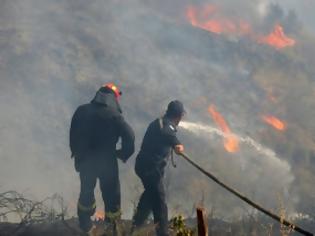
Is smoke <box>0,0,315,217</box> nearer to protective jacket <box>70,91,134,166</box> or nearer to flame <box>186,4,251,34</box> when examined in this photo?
flame <box>186,4,251,34</box>

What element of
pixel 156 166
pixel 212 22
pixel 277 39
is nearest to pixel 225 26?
pixel 212 22

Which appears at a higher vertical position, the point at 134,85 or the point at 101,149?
the point at 134,85

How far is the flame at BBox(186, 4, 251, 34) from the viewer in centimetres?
2802

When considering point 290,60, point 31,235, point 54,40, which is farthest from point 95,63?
point 31,235

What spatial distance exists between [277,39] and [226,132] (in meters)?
13.2

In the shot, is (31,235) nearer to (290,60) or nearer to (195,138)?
(195,138)

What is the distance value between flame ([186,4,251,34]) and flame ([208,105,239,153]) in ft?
36.3

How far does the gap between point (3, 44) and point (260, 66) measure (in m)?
12.0

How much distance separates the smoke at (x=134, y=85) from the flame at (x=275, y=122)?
387 millimetres

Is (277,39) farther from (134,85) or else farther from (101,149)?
(101,149)

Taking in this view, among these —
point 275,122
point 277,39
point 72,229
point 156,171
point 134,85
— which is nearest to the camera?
point 72,229

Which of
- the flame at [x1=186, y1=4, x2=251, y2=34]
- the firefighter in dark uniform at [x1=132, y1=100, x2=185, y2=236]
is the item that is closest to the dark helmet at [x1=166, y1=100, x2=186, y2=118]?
the firefighter in dark uniform at [x1=132, y1=100, x2=185, y2=236]

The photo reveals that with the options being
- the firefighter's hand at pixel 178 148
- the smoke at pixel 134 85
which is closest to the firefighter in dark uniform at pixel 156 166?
the firefighter's hand at pixel 178 148

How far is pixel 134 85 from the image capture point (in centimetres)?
1806
